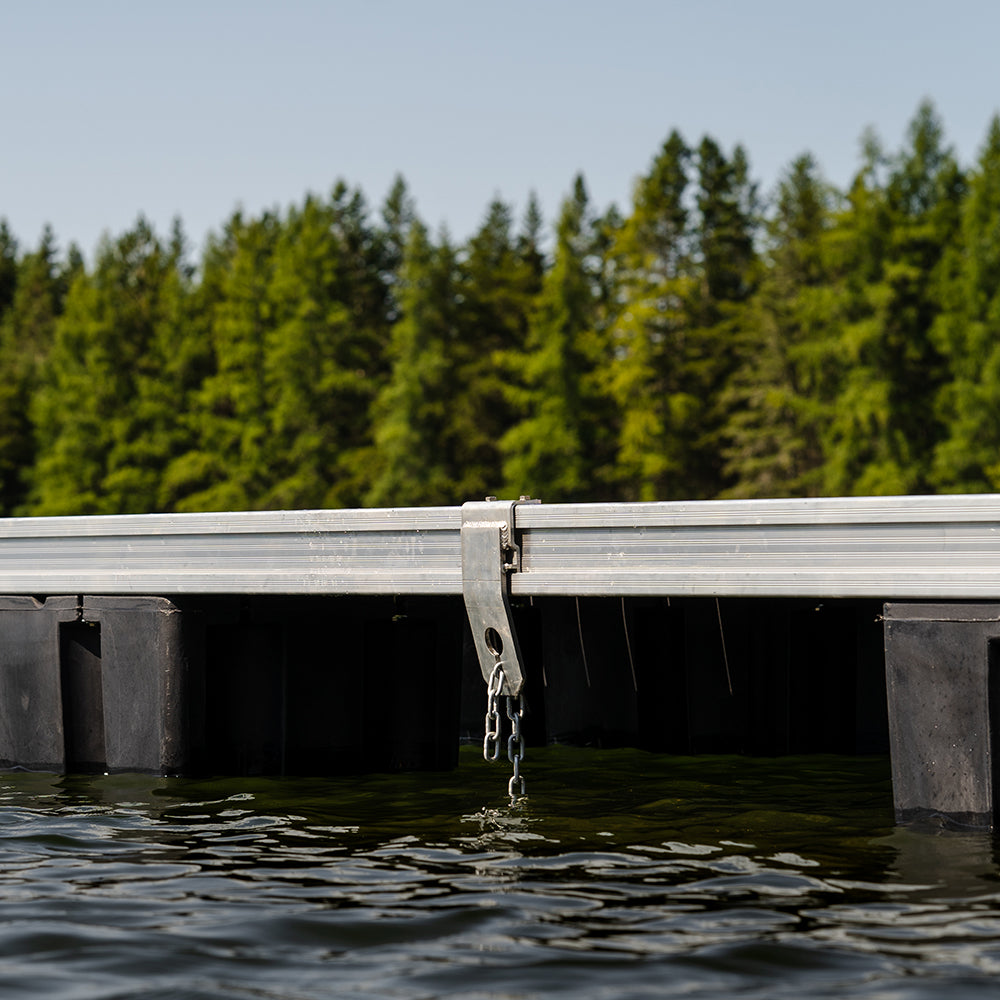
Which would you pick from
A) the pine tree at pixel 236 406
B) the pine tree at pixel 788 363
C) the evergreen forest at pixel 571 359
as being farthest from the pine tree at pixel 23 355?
the pine tree at pixel 788 363

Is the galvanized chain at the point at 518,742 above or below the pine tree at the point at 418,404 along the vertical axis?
below

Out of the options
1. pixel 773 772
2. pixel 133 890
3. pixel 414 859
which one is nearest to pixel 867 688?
pixel 773 772

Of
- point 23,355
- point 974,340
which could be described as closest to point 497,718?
point 974,340

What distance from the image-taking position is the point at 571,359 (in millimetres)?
61094

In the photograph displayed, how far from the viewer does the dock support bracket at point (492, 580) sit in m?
9.05

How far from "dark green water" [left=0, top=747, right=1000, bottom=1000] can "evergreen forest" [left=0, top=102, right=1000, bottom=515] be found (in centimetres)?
4311

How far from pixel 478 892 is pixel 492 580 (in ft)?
7.54

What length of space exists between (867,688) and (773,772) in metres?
1.60

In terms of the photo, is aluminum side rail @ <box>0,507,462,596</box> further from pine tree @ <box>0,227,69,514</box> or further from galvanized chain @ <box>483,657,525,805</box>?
pine tree @ <box>0,227,69,514</box>

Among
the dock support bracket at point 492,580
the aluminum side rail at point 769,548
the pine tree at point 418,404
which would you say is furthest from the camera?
the pine tree at point 418,404

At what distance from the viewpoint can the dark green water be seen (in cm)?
579

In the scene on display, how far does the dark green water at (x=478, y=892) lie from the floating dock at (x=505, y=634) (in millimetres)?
436

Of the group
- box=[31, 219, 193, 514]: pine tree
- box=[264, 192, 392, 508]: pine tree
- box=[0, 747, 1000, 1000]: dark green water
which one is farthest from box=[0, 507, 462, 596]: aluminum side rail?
box=[31, 219, 193, 514]: pine tree

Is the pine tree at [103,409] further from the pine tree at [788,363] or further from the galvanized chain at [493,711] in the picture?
the galvanized chain at [493,711]
